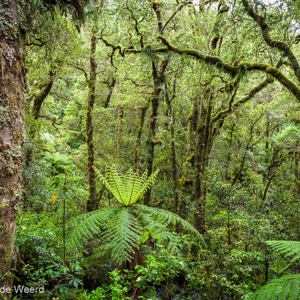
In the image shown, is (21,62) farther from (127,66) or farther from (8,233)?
(127,66)

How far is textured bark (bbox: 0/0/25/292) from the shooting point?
2438mm

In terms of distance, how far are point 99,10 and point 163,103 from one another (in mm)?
5581

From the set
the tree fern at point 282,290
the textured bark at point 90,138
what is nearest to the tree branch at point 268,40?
the tree fern at point 282,290

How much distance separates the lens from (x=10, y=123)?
Answer: 255cm

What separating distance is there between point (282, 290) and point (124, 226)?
1856mm

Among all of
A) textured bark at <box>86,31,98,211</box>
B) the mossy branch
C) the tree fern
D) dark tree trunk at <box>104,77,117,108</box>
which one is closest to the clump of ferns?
the tree fern

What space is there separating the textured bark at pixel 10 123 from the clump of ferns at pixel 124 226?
96 cm

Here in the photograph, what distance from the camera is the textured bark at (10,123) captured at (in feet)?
8.00

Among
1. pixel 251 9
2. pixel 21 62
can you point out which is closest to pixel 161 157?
pixel 251 9

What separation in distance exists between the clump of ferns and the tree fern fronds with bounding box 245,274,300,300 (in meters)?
1.12

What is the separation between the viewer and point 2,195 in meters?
2.44

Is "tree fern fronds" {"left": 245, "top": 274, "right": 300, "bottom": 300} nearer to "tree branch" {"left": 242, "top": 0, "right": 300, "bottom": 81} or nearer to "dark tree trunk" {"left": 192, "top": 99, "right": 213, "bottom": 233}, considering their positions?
"tree branch" {"left": 242, "top": 0, "right": 300, "bottom": 81}

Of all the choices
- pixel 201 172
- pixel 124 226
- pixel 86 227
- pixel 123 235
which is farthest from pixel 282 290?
pixel 201 172

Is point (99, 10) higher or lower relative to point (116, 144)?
higher
